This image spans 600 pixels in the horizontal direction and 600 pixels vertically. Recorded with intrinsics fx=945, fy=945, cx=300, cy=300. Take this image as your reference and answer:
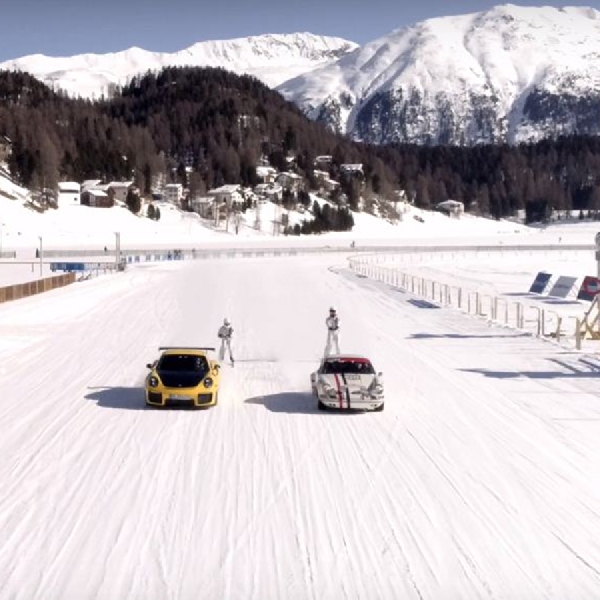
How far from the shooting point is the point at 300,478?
15141 millimetres

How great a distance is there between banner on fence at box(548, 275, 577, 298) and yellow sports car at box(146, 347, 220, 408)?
38.5 metres

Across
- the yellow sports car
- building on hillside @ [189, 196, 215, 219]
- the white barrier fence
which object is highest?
building on hillside @ [189, 196, 215, 219]

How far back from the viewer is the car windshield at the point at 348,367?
846 inches

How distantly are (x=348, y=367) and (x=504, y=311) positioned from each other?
2834 cm

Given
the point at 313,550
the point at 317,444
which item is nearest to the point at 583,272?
the point at 317,444

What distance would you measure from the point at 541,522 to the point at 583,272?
73605mm

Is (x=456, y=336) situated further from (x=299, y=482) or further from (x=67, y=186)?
(x=67, y=186)

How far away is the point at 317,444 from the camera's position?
58.0 feet

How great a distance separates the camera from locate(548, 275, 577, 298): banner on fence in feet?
185

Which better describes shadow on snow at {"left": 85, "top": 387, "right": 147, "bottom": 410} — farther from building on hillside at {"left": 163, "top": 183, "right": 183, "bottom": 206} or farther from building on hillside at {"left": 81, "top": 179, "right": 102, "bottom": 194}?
building on hillside at {"left": 163, "top": 183, "right": 183, "bottom": 206}

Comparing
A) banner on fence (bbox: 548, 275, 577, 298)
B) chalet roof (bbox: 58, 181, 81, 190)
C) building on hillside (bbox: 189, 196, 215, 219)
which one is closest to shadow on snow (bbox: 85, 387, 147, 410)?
banner on fence (bbox: 548, 275, 577, 298)

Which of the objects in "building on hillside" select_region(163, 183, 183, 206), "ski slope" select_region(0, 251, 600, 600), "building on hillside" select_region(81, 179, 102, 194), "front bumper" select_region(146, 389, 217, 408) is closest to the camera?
"ski slope" select_region(0, 251, 600, 600)

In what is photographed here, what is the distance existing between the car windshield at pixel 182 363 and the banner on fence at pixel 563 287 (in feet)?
126

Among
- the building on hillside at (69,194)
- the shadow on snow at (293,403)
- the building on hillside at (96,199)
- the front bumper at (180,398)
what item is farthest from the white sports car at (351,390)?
the building on hillside at (69,194)
